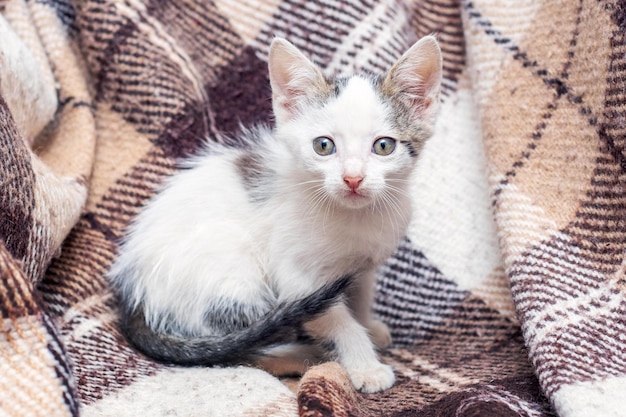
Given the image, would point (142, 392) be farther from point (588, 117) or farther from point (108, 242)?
point (588, 117)

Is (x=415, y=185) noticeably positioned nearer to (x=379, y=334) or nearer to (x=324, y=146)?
(x=379, y=334)

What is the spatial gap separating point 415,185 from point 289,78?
47 centimetres

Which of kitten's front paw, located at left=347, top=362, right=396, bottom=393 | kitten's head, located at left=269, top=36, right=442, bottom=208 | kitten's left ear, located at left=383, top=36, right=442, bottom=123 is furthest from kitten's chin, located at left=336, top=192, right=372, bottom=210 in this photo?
kitten's front paw, located at left=347, top=362, right=396, bottom=393

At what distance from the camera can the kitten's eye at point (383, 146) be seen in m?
1.17

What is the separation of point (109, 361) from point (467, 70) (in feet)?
3.41

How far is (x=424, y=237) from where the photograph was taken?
5.16ft

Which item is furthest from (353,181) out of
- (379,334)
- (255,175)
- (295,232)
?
(379,334)

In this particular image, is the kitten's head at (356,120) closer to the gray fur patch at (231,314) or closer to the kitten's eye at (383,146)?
the kitten's eye at (383,146)

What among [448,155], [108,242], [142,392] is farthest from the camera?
[448,155]

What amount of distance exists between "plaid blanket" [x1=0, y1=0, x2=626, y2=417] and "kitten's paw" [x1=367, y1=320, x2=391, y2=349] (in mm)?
36

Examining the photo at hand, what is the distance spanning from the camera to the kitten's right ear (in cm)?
120

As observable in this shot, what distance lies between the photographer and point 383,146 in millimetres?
1172

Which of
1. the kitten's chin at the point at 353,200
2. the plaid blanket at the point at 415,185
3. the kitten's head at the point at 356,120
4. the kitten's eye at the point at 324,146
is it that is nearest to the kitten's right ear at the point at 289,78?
the kitten's head at the point at 356,120

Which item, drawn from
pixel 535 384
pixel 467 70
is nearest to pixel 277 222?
pixel 535 384
